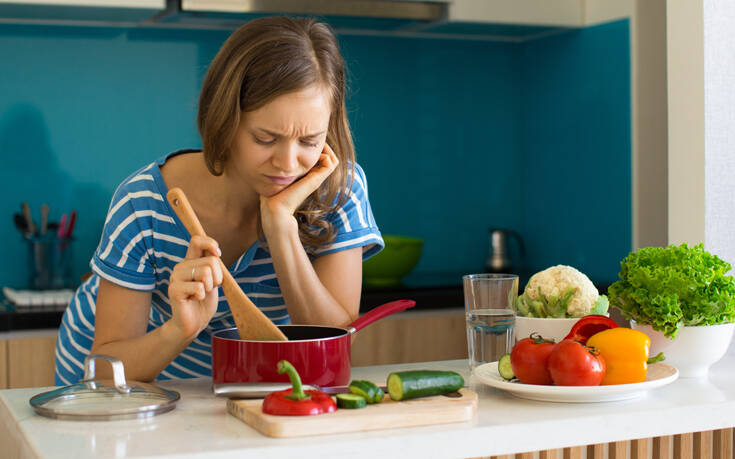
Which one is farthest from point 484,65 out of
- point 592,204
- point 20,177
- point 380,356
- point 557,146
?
point 20,177

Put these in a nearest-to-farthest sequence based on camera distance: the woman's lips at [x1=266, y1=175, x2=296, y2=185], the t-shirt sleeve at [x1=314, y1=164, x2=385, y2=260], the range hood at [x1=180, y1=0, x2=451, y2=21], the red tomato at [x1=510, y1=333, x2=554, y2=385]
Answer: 1. the red tomato at [x1=510, y1=333, x2=554, y2=385]
2. the woman's lips at [x1=266, y1=175, x2=296, y2=185]
3. the t-shirt sleeve at [x1=314, y1=164, x2=385, y2=260]
4. the range hood at [x1=180, y1=0, x2=451, y2=21]

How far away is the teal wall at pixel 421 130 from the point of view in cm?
301

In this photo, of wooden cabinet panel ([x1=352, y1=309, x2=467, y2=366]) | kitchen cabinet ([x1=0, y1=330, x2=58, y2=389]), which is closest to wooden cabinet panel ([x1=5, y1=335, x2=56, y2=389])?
kitchen cabinet ([x1=0, y1=330, x2=58, y2=389])

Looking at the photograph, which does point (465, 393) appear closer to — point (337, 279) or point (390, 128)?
point (337, 279)

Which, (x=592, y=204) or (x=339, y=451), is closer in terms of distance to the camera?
(x=339, y=451)

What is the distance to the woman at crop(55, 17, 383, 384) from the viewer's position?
1.39 metres

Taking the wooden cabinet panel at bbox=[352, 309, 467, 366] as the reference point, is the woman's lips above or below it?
above

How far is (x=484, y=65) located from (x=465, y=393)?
257 centimetres

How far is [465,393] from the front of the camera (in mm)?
1164

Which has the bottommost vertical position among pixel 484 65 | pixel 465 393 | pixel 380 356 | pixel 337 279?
pixel 380 356

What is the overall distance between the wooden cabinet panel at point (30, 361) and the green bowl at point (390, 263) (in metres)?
1.04

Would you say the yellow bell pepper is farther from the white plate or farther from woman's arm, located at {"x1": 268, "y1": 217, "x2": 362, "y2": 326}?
woman's arm, located at {"x1": 268, "y1": 217, "x2": 362, "y2": 326}

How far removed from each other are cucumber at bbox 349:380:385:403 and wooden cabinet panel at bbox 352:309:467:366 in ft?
5.37

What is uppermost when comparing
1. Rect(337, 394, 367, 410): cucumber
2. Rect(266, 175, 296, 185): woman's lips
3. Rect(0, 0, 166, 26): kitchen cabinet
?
Rect(0, 0, 166, 26): kitchen cabinet
